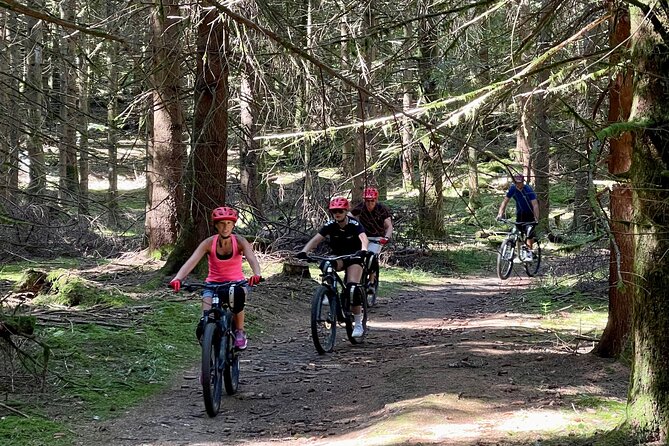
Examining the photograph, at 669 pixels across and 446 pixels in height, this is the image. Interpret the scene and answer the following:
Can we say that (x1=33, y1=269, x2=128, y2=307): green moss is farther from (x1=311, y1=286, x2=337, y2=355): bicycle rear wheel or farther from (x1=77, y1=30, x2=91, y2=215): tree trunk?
(x1=311, y1=286, x2=337, y2=355): bicycle rear wheel

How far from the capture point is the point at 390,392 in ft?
25.9

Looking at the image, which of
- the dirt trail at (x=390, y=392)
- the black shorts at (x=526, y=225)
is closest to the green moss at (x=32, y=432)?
the dirt trail at (x=390, y=392)

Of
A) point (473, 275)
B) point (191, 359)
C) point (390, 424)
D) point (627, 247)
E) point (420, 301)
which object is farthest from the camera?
point (473, 275)

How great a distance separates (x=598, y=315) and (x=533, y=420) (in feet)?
20.5

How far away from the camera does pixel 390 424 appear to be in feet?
21.0

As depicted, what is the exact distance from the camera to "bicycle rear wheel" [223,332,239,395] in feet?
25.6

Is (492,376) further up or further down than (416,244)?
further down

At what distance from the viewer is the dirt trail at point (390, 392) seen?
254 inches

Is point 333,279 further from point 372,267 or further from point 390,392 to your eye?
point 372,267

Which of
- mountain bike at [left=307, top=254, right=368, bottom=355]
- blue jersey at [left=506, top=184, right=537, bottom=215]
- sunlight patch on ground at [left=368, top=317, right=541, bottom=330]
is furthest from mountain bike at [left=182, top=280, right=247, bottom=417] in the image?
blue jersey at [left=506, top=184, right=537, bottom=215]

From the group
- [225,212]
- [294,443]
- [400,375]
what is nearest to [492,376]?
[400,375]

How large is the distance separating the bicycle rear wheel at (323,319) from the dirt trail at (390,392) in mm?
187

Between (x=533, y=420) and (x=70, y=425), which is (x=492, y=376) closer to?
(x=533, y=420)

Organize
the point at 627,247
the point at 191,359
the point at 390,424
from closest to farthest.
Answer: the point at 390,424, the point at 627,247, the point at 191,359
